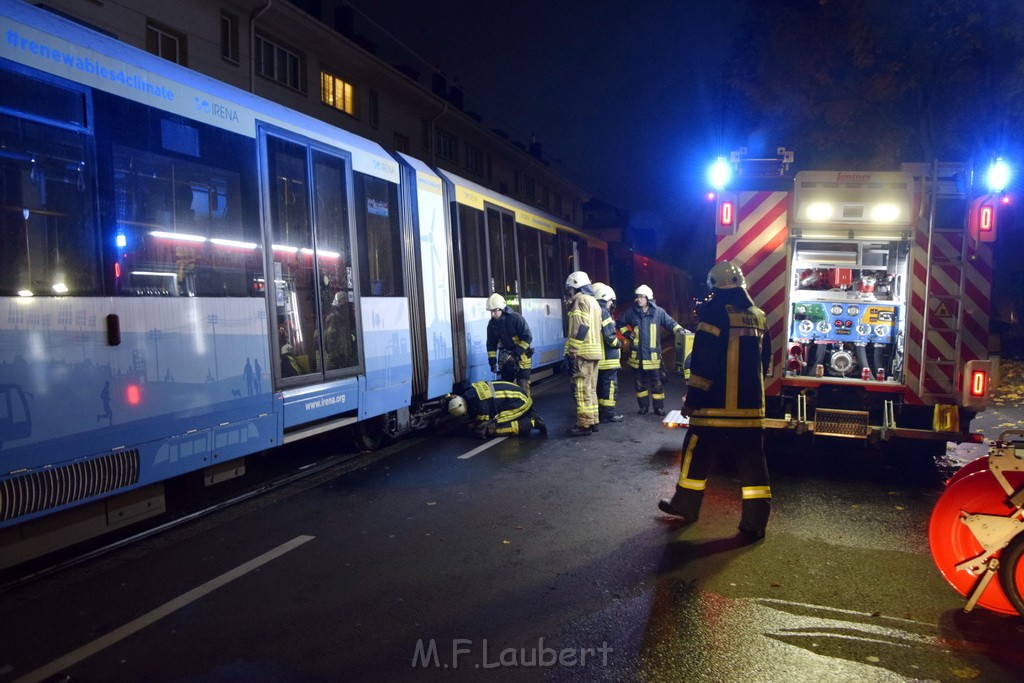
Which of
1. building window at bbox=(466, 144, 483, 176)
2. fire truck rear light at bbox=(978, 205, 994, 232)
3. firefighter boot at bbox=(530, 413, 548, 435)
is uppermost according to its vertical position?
building window at bbox=(466, 144, 483, 176)

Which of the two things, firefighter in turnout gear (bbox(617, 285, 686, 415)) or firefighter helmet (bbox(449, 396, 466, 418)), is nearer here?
firefighter helmet (bbox(449, 396, 466, 418))

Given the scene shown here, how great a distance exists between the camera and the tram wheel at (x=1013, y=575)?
3.53 meters

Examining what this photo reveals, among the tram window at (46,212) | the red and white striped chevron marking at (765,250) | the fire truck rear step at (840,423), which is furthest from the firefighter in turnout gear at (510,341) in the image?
the tram window at (46,212)

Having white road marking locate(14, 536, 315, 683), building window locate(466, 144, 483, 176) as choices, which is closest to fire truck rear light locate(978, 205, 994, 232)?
white road marking locate(14, 536, 315, 683)

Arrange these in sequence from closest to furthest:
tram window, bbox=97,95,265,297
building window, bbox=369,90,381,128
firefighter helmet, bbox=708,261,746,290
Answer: tram window, bbox=97,95,265,297
firefighter helmet, bbox=708,261,746,290
building window, bbox=369,90,381,128

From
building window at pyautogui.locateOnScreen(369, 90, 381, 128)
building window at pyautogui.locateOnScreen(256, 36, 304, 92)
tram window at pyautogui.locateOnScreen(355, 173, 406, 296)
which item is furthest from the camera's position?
building window at pyautogui.locateOnScreen(369, 90, 381, 128)

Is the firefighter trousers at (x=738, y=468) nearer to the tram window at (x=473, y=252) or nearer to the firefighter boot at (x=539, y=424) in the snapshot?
the firefighter boot at (x=539, y=424)

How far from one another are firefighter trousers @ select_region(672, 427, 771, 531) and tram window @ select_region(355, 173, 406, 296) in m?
3.80

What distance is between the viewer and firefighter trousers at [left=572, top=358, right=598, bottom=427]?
8.84m

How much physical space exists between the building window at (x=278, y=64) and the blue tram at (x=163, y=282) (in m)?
13.8

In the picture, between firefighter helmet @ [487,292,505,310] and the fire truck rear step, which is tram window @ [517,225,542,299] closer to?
firefighter helmet @ [487,292,505,310]

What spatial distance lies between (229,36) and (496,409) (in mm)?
14530

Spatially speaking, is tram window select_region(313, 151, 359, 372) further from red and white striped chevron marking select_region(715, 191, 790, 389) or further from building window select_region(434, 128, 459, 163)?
building window select_region(434, 128, 459, 163)

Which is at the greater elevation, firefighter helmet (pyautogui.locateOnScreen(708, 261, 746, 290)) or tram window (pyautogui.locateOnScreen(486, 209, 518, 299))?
tram window (pyautogui.locateOnScreen(486, 209, 518, 299))
